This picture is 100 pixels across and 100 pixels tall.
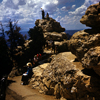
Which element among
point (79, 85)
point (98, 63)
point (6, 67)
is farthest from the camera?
point (6, 67)

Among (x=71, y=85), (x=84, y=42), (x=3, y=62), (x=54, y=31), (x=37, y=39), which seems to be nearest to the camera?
(x=71, y=85)

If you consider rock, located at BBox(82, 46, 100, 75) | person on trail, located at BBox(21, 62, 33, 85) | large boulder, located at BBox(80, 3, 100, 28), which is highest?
large boulder, located at BBox(80, 3, 100, 28)

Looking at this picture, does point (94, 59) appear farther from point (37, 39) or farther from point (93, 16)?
point (37, 39)

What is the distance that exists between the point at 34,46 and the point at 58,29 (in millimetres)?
16796

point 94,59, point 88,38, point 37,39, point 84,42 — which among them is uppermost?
point 88,38

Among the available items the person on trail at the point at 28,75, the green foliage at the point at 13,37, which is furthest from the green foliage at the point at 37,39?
the person on trail at the point at 28,75

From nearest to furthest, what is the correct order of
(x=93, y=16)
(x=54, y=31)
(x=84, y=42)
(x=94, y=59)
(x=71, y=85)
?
1. (x=94, y=59)
2. (x=71, y=85)
3. (x=84, y=42)
4. (x=93, y=16)
5. (x=54, y=31)

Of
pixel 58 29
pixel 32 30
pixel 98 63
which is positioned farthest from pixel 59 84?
pixel 58 29

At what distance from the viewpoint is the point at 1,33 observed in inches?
832

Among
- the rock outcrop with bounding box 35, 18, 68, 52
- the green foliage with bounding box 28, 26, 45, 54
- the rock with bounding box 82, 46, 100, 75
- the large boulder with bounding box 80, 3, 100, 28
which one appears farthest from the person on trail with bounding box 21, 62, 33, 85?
the rock outcrop with bounding box 35, 18, 68, 52

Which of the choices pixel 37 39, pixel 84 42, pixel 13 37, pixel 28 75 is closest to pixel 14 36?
pixel 13 37

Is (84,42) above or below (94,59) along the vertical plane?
above

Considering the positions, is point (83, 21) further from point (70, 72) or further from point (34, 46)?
point (34, 46)

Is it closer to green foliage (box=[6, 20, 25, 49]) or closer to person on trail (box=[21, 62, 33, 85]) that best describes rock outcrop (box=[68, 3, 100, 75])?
person on trail (box=[21, 62, 33, 85])
